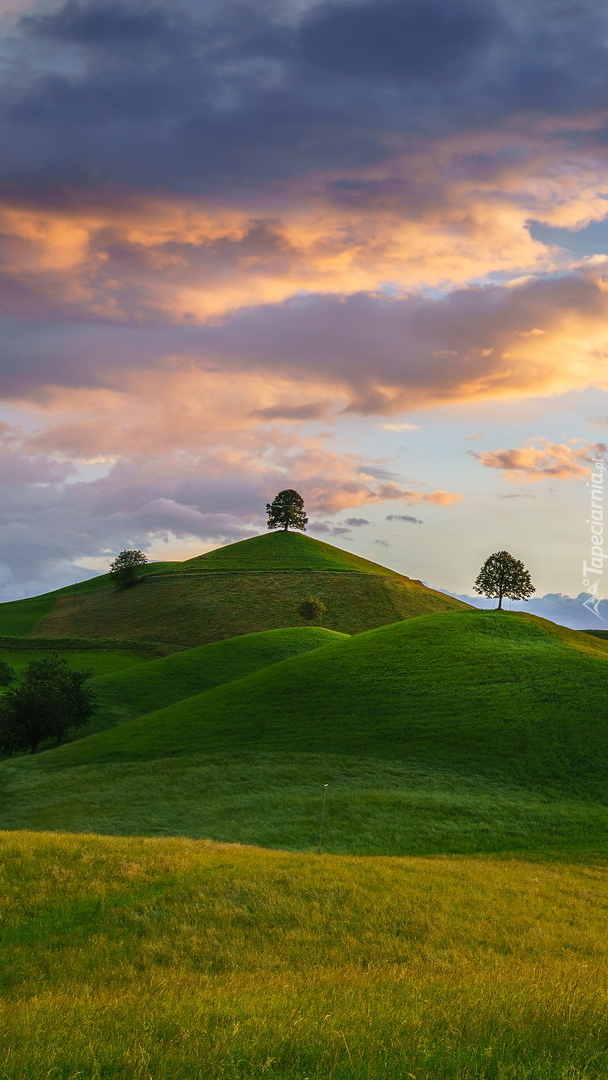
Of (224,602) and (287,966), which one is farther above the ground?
(224,602)

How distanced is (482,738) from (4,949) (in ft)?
136

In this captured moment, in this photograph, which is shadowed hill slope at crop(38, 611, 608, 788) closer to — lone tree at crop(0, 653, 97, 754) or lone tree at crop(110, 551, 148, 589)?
lone tree at crop(0, 653, 97, 754)

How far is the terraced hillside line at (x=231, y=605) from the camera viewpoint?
140 meters

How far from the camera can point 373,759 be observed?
49.1m

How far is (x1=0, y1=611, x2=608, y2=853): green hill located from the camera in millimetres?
37594

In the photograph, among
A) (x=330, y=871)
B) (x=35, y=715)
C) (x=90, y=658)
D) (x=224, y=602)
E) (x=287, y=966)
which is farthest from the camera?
(x=224, y=602)

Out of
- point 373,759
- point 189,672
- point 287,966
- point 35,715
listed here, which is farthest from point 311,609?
point 287,966

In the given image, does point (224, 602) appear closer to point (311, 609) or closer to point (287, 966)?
point (311, 609)

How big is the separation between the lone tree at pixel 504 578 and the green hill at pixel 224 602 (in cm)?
3253

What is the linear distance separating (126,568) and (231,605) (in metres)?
40.4

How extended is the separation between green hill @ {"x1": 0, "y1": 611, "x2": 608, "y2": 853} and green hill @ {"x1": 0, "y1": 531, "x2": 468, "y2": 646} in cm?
6533

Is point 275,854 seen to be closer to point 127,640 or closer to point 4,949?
point 4,949

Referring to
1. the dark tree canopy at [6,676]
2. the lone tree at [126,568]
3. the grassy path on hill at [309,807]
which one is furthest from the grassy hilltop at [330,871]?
the lone tree at [126,568]

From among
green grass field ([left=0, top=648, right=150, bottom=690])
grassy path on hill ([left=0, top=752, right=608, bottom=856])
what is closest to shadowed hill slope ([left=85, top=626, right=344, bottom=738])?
green grass field ([left=0, top=648, right=150, bottom=690])
